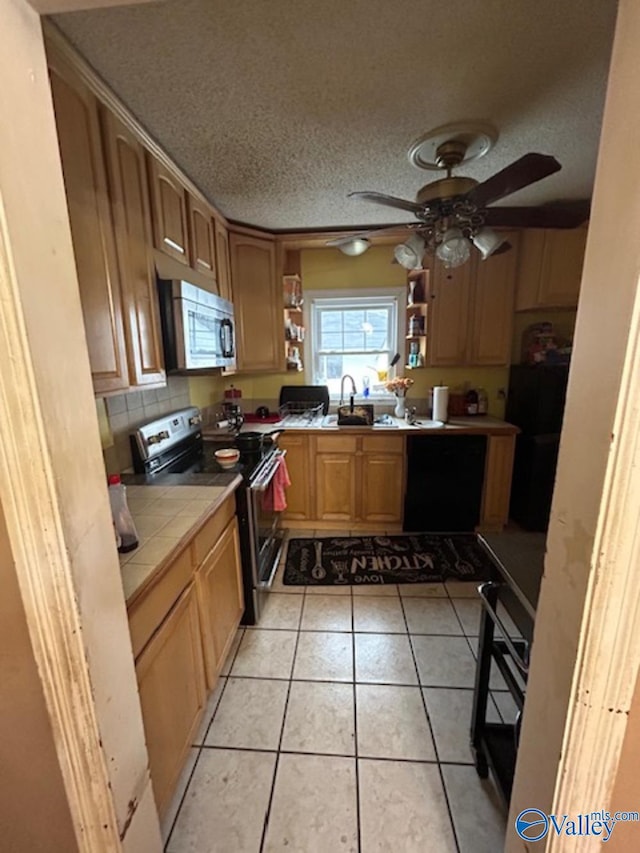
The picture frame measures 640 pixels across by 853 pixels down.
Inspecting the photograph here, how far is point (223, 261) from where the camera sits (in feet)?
8.56

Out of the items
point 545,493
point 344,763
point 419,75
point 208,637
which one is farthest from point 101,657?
point 545,493

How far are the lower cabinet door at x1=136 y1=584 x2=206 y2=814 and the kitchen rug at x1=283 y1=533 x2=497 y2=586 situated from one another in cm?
110

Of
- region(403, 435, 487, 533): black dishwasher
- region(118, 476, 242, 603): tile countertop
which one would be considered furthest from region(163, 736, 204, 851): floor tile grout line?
region(403, 435, 487, 533): black dishwasher

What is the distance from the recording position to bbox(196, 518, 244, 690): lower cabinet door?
1474 mm

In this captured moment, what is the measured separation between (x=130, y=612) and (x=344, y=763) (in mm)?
1033

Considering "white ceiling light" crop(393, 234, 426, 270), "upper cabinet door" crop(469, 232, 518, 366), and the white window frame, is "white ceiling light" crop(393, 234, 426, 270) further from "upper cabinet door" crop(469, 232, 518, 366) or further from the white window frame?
the white window frame

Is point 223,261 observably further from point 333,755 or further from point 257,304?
point 333,755

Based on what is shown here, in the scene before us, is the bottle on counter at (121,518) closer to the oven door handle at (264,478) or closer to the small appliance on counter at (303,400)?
the oven door handle at (264,478)

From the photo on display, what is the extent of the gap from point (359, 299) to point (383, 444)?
1347 millimetres

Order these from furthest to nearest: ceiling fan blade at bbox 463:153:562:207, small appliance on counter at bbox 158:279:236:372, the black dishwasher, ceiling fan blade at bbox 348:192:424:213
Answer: the black dishwasher → small appliance on counter at bbox 158:279:236:372 → ceiling fan blade at bbox 348:192:424:213 → ceiling fan blade at bbox 463:153:562:207

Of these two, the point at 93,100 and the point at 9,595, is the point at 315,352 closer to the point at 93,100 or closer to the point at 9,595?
the point at 93,100

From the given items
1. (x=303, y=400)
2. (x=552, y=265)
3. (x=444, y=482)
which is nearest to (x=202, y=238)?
(x=303, y=400)

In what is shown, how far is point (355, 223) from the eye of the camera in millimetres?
2807

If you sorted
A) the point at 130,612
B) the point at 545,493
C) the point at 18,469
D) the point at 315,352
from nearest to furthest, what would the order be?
the point at 18,469 → the point at 130,612 → the point at 545,493 → the point at 315,352
